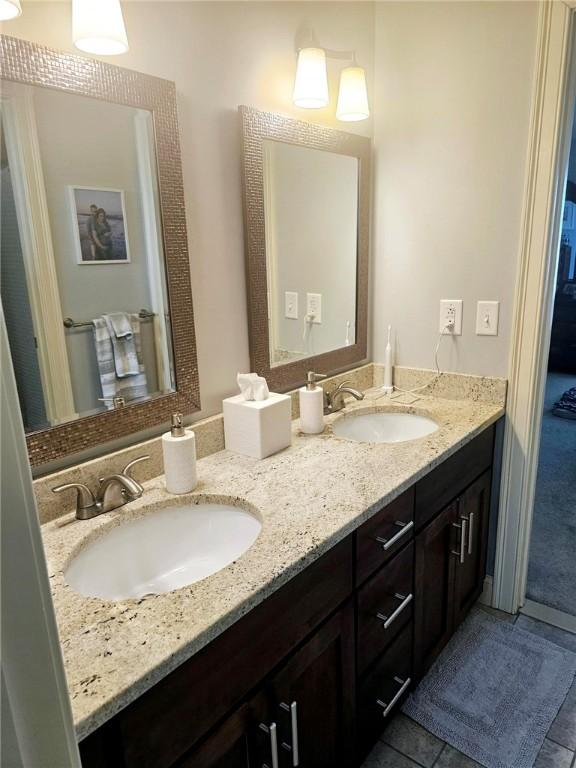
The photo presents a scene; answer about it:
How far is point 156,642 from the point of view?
744 mm

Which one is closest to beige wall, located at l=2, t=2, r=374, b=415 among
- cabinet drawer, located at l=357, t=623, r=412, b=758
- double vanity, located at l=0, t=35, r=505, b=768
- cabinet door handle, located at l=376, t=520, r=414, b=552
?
double vanity, located at l=0, t=35, r=505, b=768

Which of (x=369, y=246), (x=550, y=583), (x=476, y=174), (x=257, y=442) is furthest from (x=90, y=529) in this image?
(x=550, y=583)

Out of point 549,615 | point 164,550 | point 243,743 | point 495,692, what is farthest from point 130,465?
point 549,615

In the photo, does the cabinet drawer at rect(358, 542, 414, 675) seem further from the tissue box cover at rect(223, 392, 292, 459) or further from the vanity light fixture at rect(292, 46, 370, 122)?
the vanity light fixture at rect(292, 46, 370, 122)

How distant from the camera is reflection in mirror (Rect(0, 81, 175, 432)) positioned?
0.99 metres

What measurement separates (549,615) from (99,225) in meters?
2.03

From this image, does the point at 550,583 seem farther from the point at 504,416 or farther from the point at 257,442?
the point at 257,442

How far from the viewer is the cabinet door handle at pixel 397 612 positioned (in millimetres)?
1292

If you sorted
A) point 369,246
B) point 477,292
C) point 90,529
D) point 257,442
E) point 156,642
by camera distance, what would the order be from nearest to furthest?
point 156,642 < point 90,529 < point 257,442 < point 477,292 < point 369,246

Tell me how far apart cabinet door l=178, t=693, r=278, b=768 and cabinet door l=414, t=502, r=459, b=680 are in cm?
63

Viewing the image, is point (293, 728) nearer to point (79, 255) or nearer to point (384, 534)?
point (384, 534)

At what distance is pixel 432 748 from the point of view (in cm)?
144

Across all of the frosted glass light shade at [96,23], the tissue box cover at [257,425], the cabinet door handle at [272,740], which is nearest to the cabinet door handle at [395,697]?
the cabinet door handle at [272,740]

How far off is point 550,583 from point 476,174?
1639 millimetres
